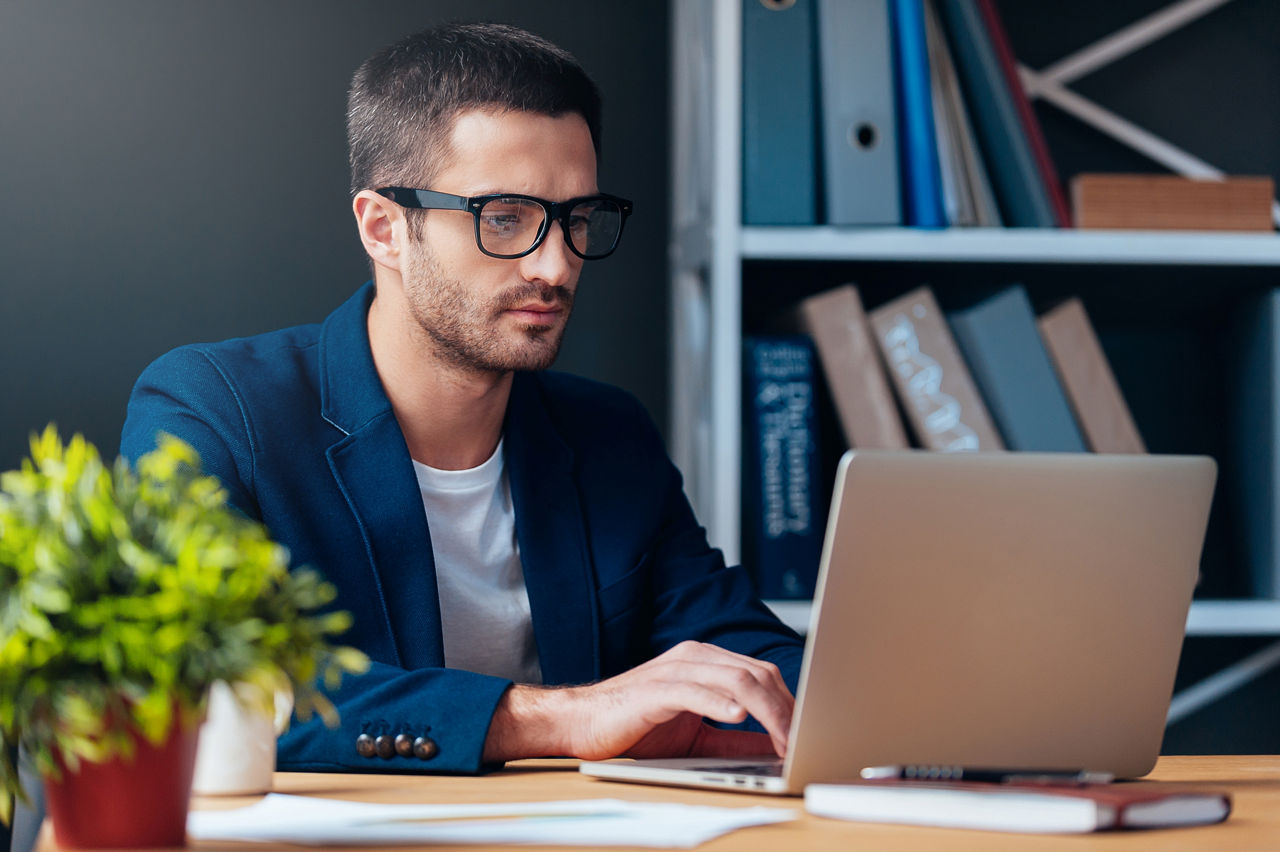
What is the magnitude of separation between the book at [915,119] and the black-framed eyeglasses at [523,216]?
0.48 meters

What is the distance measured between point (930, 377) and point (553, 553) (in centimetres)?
62

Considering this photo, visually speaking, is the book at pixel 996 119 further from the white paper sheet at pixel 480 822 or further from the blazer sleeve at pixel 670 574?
the white paper sheet at pixel 480 822

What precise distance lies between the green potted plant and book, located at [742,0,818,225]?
3.97ft

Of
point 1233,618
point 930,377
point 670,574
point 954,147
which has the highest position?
point 954,147

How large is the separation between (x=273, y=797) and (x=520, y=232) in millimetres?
757

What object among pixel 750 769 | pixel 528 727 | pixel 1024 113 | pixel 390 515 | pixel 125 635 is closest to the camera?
pixel 125 635

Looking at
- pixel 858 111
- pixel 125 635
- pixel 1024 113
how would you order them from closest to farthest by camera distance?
pixel 125 635
pixel 858 111
pixel 1024 113

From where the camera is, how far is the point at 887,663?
0.84 metres

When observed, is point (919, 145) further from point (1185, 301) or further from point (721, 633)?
point (721, 633)

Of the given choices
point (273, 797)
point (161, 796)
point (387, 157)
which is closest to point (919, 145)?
point (387, 157)

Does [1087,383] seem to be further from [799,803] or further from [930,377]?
[799,803]

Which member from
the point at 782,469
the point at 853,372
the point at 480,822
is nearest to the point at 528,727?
the point at 480,822

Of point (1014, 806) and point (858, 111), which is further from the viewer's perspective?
point (858, 111)

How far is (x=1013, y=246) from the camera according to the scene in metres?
1.80
